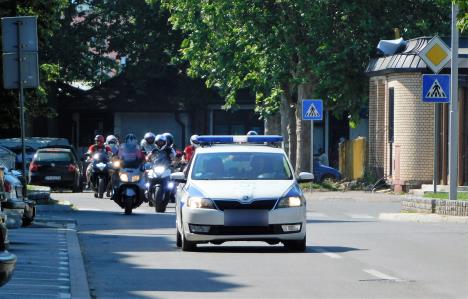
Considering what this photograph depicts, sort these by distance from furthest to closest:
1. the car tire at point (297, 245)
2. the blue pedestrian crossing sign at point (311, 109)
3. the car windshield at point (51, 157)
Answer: the car windshield at point (51, 157), the blue pedestrian crossing sign at point (311, 109), the car tire at point (297, 245)

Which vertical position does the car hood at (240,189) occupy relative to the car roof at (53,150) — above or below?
above

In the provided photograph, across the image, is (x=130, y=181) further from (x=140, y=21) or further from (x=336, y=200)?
(x=140, y=21)

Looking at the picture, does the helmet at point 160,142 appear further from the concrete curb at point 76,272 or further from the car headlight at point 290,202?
the car headlight at point 290,202

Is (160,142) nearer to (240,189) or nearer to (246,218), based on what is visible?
(240,189)

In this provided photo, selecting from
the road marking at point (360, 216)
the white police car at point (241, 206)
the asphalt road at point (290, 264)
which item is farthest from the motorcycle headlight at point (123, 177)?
the white police car at point (241, 206)

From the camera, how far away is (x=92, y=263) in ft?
59.4

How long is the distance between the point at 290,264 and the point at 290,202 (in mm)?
2068

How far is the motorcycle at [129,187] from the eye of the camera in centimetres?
3127

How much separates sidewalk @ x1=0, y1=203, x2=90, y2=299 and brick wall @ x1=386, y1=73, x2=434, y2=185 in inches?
821

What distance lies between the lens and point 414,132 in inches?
1763

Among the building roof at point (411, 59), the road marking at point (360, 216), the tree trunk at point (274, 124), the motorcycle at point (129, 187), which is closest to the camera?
the motorcycle at point (129, 187)

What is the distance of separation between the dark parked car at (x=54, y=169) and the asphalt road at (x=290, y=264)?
20225 mm

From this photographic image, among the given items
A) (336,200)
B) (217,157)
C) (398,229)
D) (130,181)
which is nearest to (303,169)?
(336,200)

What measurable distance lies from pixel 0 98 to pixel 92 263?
1444 cm
